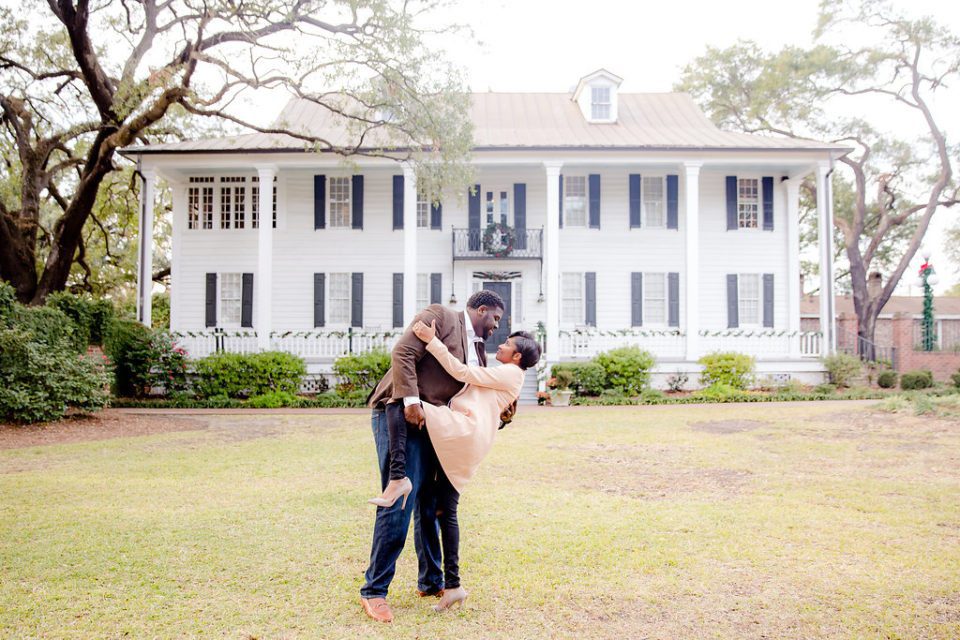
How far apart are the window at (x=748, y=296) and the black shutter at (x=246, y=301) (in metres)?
14.2

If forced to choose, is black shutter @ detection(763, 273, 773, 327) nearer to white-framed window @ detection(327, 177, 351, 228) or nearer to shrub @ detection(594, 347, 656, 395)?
shrub @ detection(594, 347, 656, 395)

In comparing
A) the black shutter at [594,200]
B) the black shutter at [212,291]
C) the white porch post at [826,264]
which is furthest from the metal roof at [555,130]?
the black shutter at [212,291]

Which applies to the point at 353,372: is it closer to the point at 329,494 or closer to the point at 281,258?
the point at 281,258

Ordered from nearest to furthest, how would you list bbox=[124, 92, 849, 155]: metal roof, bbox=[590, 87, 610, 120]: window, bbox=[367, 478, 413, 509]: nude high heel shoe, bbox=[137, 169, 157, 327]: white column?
bbox=[367, 478, 413, 509]: nude high heel shoe → bbox=[137, 169, 157, 327]: white column → bbox=[124, 92, 849, 155]: metal roof → bbox=[590, 87, 610, 120]: window

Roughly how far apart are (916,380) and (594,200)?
32.1 feet

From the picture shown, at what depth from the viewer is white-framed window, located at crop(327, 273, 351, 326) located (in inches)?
842

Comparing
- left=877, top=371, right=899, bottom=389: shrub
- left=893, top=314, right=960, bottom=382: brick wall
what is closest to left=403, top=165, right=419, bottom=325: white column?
left=877, top=371, right=899, bottom=389: shrub

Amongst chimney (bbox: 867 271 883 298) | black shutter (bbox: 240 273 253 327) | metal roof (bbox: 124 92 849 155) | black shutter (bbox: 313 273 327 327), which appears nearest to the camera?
metal roof (bbox: 124 92 849 155)

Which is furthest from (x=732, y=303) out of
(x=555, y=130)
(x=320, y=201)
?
(x=320, y=201)

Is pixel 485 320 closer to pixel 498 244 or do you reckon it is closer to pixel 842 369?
pixel 498 244

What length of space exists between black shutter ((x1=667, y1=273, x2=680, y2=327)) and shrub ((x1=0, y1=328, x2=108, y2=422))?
14745mm

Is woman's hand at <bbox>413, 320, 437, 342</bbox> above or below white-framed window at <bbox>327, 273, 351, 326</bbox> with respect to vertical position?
below

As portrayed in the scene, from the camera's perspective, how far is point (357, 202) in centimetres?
2134

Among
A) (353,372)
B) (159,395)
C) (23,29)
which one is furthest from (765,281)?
(23,29)
